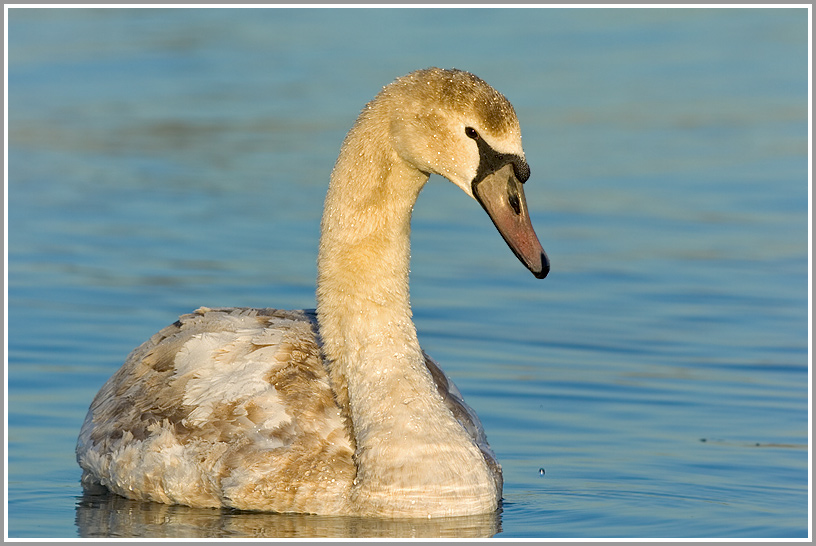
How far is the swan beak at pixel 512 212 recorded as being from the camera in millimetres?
8906

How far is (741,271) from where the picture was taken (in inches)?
599

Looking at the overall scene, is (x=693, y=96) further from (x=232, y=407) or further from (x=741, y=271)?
(x=232, y=407)

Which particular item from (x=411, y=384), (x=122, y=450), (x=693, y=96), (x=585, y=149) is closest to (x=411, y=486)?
(x=411, y=384)

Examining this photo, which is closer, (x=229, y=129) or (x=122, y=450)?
(x=122, y=450)

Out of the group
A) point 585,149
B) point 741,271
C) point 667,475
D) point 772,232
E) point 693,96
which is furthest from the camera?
point 693,96

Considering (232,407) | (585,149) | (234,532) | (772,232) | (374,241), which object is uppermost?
(585,149)

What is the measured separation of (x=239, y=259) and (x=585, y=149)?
18.5 feet

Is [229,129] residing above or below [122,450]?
above

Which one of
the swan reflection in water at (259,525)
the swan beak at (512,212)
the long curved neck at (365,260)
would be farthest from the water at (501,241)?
the swan beak at (512,212)

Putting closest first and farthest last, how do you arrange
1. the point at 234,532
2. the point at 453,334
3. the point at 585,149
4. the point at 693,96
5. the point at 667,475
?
the point at 234,532, the point at 667,475, the point at 453,334, the point at 585,149, the point at 693,96

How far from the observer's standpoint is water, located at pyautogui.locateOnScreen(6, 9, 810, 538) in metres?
10.2

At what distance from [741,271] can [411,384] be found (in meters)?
6.63

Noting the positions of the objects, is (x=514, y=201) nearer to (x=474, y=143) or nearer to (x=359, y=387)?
(x=474, y=143)

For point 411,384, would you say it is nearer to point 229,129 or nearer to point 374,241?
point 374,241
